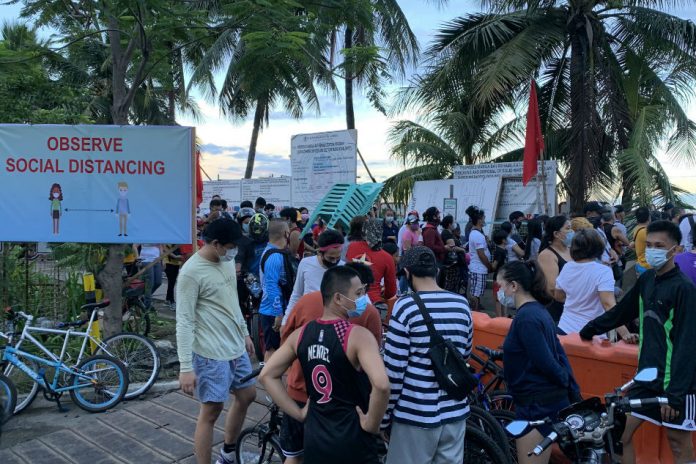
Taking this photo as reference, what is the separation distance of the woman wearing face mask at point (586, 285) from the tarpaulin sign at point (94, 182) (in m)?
4.35

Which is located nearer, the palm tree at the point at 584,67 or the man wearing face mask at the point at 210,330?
the man wearing face mask at the point at 210,330

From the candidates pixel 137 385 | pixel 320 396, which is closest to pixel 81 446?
pixel 137 385

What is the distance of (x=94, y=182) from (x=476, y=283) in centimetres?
590

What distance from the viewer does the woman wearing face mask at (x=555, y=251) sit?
5305 millimetres

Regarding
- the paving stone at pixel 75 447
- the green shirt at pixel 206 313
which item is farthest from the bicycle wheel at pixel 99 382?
the green shirt at pixel 206 313

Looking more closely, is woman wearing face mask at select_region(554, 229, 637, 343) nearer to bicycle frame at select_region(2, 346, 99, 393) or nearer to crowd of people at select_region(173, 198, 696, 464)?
crowd of people at select_region(173, 198, 696, 464)

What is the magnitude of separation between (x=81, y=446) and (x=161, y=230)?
2678 mm

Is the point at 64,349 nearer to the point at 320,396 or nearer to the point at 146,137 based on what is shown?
the point at 146,137

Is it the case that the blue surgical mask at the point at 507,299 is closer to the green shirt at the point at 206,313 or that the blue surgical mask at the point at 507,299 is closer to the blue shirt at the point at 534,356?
the blue shirt at the point at 534,356

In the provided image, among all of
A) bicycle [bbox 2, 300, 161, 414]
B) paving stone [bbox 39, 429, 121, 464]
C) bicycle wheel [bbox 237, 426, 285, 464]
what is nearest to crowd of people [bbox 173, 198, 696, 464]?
bicycle wheel [bbox 237, 426, 285, 464]

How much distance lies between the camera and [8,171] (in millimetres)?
6633

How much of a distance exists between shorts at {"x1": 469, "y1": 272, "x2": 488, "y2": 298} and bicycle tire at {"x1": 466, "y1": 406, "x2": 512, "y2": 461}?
5.39 m

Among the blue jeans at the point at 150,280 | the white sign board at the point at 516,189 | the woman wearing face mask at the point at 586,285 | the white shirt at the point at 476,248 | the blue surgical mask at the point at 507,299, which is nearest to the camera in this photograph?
the blue surgical mask at the point at 507,299

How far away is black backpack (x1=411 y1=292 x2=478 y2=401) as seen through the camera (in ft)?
9.36
